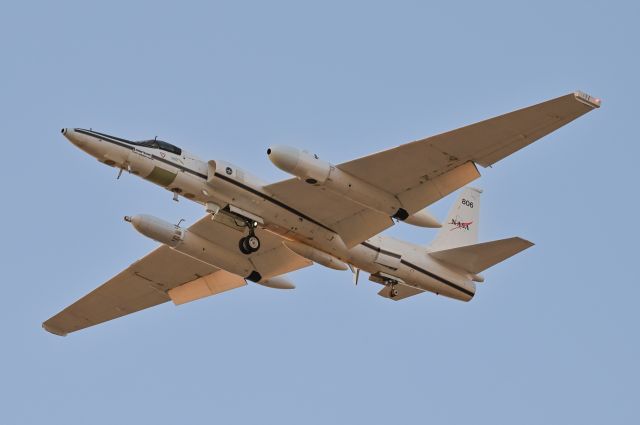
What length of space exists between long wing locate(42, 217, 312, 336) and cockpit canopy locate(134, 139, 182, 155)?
4252 mm

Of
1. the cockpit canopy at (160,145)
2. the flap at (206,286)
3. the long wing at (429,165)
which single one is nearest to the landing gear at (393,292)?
the long wing at (429,165)

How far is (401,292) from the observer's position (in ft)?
137

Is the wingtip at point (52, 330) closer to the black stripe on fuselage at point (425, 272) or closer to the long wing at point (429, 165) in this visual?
the long wing at point (429, 165)

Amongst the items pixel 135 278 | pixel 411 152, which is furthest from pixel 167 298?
pixel 411 152

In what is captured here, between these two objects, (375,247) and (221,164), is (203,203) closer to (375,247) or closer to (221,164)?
(221,164)

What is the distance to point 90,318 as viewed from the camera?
45312 millimetres

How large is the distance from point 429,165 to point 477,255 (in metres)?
5.81

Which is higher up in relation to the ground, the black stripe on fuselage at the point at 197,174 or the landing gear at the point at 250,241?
the black stripe on fuselage at the point at 197,174

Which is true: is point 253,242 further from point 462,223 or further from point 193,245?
point 462,223

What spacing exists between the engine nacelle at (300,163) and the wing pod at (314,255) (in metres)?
3.92

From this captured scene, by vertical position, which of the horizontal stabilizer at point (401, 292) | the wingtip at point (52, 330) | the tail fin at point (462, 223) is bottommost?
the wingtip at point (52, 330)

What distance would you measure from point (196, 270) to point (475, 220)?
10.0 meters

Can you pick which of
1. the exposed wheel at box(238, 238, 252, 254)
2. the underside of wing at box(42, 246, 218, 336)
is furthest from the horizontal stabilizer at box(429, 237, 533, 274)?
the underside of wing at box(42, 246, 218, 336)

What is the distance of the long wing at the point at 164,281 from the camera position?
1622 inches
